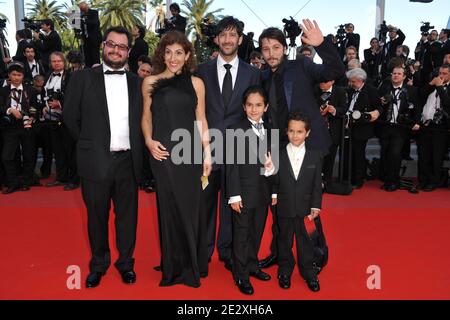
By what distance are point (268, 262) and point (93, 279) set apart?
125cm

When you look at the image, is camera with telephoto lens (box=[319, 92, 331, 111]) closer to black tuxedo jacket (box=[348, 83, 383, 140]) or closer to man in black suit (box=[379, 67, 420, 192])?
black tuxedo jacket (box=[348, 83, 383, 140])

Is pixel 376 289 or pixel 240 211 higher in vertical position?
pixel 240 211

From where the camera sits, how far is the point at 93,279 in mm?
2982

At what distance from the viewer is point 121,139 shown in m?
2.92

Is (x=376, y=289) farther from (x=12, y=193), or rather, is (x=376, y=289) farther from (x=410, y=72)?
(x=410, y=72)

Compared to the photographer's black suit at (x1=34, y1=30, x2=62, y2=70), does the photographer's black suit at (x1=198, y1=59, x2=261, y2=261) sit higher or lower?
lower

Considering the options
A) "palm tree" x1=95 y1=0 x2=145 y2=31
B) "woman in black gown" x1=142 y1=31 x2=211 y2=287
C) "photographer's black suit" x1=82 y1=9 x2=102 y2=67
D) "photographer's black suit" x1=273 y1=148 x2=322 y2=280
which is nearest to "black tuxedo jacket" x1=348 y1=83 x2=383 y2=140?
"photographer's black suit" x1=273 y1=148 x2=322 y2=280

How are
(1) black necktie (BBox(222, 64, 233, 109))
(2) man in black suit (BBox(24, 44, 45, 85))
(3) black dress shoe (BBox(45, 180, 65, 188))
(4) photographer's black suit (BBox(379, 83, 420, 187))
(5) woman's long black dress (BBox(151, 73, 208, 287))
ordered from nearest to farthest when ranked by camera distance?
(5) woman's long black dress (BBox(151, 73, 208, 287))
(1) black necktie (BBox(222, 64, 233, 109))
(4) photographer's black suit (BBox(379, 83, 420, 187))
(3) black dress shoe (BBox(45, 180, 65, 188))
(2) man in black suit (BBox(24, 44, 45, 85))

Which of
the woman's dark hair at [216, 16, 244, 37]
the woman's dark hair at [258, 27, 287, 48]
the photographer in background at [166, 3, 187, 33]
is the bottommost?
the woman's dark hair at [258, 27, 287, 48]

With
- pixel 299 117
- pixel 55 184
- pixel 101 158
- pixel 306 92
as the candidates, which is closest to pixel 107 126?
pixel 101 158

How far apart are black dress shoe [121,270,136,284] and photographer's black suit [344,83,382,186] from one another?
398cm

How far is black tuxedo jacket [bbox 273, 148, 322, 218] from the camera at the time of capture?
2912mm

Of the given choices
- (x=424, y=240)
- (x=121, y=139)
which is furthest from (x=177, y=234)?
(x=424, y=240)
